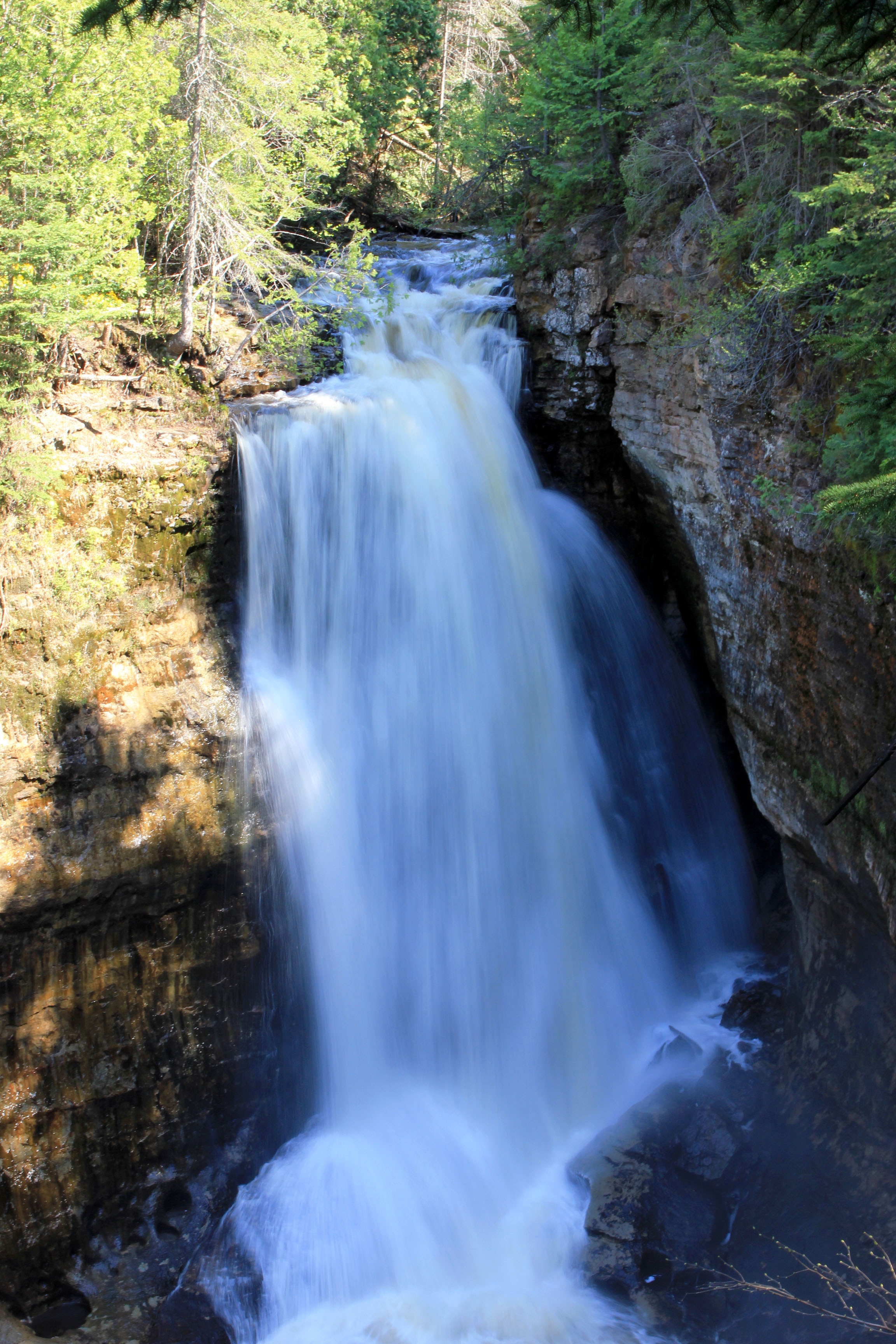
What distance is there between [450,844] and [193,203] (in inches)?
273

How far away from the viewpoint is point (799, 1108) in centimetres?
734

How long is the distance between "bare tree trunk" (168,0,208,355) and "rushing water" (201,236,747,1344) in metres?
1.32

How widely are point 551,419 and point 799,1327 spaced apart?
355 inches

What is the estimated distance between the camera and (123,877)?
304 inches

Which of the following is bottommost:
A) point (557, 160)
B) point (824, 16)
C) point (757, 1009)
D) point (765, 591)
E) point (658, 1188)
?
point (658, 1188)

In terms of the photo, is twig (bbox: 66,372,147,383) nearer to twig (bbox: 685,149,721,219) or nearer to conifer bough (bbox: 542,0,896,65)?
twig (bbox: 685,149,721,219)

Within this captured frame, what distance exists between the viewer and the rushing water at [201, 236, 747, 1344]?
7.33m

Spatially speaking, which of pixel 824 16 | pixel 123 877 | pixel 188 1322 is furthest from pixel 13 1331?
pixel 824 16

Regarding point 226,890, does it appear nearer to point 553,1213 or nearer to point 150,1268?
point 150,1268

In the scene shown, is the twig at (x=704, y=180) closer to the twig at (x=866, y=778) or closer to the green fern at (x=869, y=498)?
the green fern at (x=869, y=498)

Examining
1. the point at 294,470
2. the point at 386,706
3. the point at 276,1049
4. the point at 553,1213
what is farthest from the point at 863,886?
the point at 294,470

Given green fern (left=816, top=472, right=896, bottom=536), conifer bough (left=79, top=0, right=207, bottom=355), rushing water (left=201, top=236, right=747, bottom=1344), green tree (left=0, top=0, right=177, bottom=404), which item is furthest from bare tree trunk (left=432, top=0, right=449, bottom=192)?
green fern (left=816, top=472, right=896, bottom=536)

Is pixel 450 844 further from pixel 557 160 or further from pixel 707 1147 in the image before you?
pixel 557 160

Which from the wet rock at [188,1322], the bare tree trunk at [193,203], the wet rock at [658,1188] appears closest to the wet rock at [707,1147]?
the wet rock at [658,1188]
